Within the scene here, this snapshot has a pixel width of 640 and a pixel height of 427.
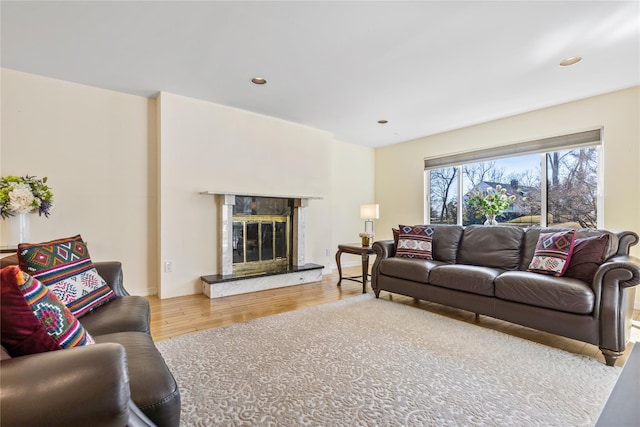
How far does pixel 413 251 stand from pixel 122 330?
9.89 feet

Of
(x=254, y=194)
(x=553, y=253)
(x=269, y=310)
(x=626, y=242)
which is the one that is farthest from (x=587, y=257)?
(x=254, y=194)

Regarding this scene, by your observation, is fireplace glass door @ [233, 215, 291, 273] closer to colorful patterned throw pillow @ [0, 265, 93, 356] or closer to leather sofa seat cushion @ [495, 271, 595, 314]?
leather sofa seat cushion @ [495, 271, 595, 314]

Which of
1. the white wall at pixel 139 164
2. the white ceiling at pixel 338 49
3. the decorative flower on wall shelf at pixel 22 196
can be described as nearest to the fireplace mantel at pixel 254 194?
the white wall at pixel 139 164

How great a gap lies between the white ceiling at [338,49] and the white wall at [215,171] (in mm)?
350

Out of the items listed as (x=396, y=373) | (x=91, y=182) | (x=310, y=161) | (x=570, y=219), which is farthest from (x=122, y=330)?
(x=570, y=219)

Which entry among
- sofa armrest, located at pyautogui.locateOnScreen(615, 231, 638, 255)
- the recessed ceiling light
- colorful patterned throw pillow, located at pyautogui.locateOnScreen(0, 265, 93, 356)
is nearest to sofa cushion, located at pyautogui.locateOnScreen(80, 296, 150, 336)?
colorful patterned throw pillow, located at pyautogui.locateOnScreen(0, 265, 93, 356)

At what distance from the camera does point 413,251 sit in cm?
369

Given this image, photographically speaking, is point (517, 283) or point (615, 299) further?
point (517, 283)

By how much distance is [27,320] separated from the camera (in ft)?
2.92

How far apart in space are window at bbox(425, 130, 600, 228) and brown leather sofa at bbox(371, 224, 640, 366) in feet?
3.83

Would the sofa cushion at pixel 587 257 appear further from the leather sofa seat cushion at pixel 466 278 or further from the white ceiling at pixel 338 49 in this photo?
the white ceiling at pixel 338 49

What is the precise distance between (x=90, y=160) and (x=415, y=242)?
3.83 metres

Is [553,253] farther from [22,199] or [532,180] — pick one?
[22,199]

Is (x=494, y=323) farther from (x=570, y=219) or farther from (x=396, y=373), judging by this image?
(x=570, y=219)
